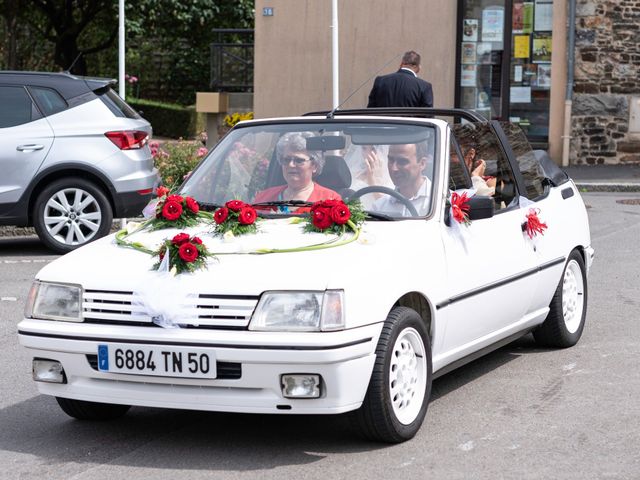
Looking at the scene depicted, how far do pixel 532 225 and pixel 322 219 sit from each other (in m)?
1.89

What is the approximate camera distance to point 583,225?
8.74 m

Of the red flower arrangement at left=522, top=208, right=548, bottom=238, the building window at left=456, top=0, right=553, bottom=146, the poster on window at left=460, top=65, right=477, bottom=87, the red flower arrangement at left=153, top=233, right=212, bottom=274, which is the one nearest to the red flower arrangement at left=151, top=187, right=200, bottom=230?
the red flower arrangement at left=153, top=233, right=212, bottom=274

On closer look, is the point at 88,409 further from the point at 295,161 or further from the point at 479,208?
the point at 479,208

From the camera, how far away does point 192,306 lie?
5.73 m

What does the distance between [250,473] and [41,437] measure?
1249 millimetres

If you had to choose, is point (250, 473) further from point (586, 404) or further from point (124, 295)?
point (586, 404)

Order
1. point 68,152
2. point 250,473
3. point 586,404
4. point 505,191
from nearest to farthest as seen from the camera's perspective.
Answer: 1. point 250,473
2. point 586,404
3. point 505,191
4. point 68,152

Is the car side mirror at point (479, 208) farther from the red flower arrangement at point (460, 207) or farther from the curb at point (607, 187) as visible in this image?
the curb at point (607, 187)

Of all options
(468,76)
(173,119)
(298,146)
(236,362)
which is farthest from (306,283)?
(173,119)

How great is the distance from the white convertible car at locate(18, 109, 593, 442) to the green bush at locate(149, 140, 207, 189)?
7691mm

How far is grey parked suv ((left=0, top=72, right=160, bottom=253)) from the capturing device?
13.2 m

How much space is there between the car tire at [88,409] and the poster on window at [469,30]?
58.0 feet

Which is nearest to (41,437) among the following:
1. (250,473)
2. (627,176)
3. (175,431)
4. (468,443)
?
(175,431)

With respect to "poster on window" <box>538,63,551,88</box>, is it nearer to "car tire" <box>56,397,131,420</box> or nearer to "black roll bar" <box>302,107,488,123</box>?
"black roll bar" <box>302,107,488,123</box>
